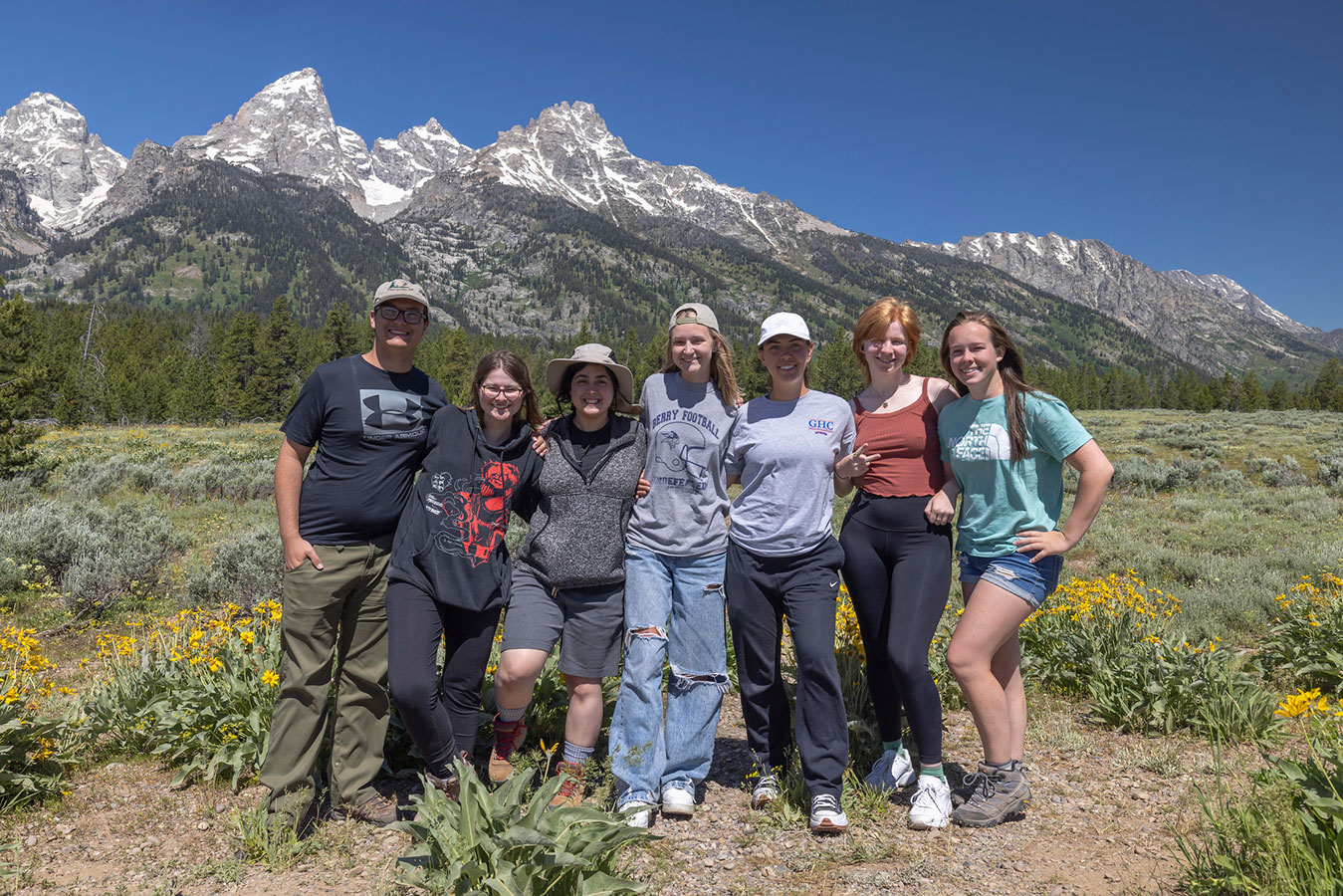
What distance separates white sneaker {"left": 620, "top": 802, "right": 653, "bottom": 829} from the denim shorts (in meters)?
2.09

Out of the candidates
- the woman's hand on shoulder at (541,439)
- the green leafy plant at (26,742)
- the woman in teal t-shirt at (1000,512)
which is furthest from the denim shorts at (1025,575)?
the green leafy plant at (26,742)

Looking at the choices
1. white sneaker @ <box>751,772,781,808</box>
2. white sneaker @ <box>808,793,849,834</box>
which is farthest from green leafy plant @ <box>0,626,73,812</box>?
white sneaker @ <box>808,793,849,834</box>

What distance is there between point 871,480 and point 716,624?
1.17 m

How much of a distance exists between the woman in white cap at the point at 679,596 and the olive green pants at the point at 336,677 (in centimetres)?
136

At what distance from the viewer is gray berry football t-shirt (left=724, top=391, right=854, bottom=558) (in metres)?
3.57

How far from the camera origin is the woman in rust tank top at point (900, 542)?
3500 millimetres

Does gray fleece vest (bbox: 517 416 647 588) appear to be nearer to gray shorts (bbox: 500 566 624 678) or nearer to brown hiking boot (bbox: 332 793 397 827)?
gray shorts (bbox: 500 566 624 678)

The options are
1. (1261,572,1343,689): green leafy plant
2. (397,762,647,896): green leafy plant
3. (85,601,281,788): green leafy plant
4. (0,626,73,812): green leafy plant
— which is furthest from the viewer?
(1261,572,1343,689): green leafy plant

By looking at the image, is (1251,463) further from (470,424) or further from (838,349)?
(838,349)

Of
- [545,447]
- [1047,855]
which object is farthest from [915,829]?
[545,447]

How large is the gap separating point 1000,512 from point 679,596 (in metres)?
1.75

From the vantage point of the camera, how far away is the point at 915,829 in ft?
11.4

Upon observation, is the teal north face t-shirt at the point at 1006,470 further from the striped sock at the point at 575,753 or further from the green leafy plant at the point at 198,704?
the green leafy plant at the point at 198,704

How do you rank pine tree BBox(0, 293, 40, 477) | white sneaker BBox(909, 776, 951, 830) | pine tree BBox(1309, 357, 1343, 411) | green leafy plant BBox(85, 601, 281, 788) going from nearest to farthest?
1. white sneaker BBox(909, 776, 951, 830)
2. green leafy plant BBox(85, 601, 281, 788)
3. pine tree BBox(0, 293, 40, 477)
4. pine tree BBox(1309, 357, 1343, 411)
